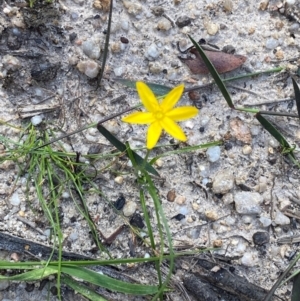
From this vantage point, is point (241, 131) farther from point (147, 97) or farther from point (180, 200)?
point (147, 97)

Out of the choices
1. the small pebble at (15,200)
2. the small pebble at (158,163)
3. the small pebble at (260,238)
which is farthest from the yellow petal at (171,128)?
the small pebble at (15,200)

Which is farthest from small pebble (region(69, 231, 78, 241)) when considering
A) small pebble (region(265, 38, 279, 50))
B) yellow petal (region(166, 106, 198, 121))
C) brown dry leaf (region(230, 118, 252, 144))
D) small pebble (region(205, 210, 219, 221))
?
small pebble (region(265, 38, 279, 50))

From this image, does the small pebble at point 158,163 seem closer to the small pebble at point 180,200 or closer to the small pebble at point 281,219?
the small pebble at point 180,200

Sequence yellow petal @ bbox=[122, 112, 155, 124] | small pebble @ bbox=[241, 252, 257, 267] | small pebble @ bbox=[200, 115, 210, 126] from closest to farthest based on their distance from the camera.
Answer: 1. yellow petal @ bbox=[122, 112, 155, 124]
2. small pebble @ bbox=[241, 252, 257, 267]
3. small pebble @ bbox=[200, 115, 210, 126]

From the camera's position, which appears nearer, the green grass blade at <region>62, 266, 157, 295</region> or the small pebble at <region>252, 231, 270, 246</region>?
the green grass blade at <region>62, 266, 157, 295</region>

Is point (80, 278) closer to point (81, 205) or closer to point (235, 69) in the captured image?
point (81, 205)

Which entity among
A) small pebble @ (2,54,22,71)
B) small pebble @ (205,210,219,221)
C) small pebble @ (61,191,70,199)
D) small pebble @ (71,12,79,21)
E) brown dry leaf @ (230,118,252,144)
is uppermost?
small pebble @ (71,12,79,21)

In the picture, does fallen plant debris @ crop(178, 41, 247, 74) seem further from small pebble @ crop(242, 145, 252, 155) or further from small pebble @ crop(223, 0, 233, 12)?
small pebble @ crop(242, 145, 252, 155)

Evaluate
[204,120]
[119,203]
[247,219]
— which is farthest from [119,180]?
[247,219]
